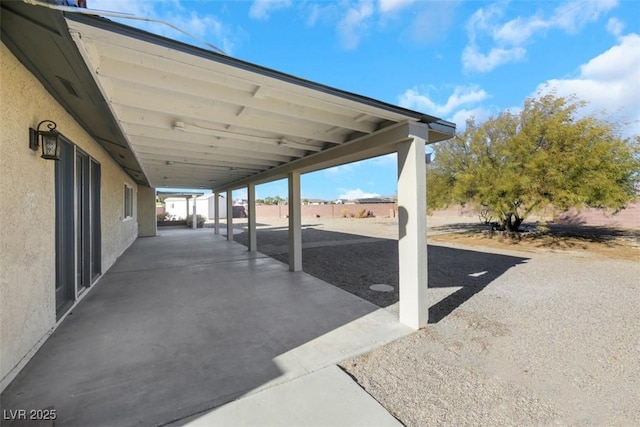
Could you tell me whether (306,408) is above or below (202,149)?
below

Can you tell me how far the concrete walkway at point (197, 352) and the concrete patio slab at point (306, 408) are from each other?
0.04ft

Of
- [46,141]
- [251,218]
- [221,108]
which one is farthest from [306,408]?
[251,218]

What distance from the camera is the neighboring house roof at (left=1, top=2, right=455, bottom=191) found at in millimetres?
1793

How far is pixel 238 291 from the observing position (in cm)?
482

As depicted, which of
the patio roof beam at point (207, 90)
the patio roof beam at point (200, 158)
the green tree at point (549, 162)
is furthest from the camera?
the green tree at point (549, 162)

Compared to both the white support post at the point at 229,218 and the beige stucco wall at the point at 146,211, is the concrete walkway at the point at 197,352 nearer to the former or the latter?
the white support post at the point at 229,218

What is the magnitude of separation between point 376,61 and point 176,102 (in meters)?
7.67

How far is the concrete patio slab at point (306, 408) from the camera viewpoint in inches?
73.3

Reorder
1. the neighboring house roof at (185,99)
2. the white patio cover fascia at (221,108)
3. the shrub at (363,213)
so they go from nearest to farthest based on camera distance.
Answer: the neighboring house roof at (185,99), the white patio cover fascia at (221,108), the shrub at (363,213)

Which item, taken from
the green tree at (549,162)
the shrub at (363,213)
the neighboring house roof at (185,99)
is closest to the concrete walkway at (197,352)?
the neighboring house roof at (185,99)

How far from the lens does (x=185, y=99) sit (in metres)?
2.89

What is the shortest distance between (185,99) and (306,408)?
3122mm

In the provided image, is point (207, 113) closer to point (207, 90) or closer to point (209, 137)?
point (207, 90)

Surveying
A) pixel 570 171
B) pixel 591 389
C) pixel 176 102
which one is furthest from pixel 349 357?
pixel 570 171
